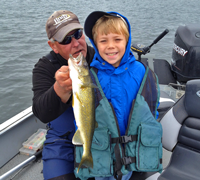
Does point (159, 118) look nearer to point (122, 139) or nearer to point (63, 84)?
point (122, 139)

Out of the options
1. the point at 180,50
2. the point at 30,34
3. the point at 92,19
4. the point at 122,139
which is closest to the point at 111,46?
the point at 92,19

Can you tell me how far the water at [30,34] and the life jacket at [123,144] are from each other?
16.3 ft

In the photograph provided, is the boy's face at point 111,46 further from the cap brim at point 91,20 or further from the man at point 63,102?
the man at point 63,102

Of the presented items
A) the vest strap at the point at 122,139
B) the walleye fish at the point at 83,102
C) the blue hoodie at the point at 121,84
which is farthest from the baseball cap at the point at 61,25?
the vest strap at the point at 122,139

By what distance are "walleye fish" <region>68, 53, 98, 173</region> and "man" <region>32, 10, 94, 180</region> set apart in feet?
1.07

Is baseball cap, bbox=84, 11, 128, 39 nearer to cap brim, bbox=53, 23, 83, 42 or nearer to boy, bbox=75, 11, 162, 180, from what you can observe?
boy, bbox=75, 11, 162, 180

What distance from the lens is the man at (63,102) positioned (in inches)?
81.4

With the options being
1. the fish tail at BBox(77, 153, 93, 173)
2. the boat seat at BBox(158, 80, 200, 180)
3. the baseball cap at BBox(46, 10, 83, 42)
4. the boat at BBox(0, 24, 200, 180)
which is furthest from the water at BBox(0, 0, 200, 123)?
the boat seat at BBox(158, 80, 200, 180)

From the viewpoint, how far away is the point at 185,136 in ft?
7.80

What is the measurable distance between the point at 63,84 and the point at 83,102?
246mm

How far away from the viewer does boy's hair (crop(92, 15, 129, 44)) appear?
6.58ft

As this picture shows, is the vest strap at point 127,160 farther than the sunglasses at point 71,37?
No

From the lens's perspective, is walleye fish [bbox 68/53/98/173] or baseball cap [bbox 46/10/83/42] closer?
walleye fish [bbox 68/53/98/173]

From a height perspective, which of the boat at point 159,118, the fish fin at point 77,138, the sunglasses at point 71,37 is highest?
the sunglasses at point 71,37
